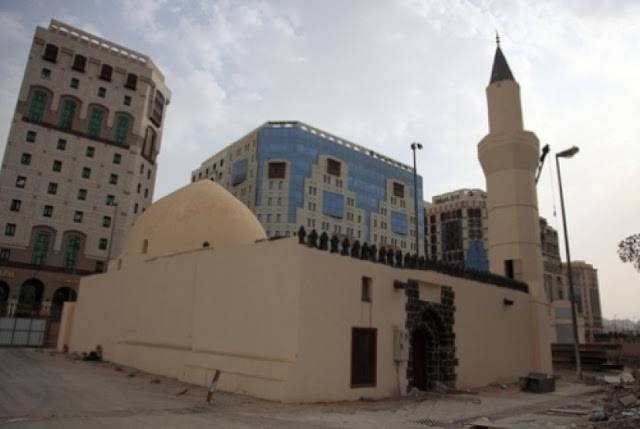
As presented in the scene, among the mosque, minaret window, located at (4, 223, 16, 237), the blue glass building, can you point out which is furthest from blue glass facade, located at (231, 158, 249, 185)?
the mosque

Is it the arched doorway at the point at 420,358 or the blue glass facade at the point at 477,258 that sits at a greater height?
the blue glass facade at the point at 477,258

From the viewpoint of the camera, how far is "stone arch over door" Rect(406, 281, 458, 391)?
45.8 ft

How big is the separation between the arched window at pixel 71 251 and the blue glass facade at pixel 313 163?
2130 cm

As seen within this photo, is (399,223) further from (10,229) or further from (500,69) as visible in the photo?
(10,229)

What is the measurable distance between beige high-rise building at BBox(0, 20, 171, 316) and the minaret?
31856mm

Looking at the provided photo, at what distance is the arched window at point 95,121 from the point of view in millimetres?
42438

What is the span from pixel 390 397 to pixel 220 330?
4975 millimetres

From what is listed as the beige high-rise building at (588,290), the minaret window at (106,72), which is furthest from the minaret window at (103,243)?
the beige high-rise building at (588,290)

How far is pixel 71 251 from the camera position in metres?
39.2

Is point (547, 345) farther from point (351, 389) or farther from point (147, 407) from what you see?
point (147, 407)

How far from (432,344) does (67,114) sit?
39.9m

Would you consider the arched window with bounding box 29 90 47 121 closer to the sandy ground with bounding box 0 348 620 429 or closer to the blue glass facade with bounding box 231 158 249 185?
the blue glass facade with bounding box 231 158 249 185

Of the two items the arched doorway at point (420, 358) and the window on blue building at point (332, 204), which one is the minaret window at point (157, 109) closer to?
the window on blue building at point (332, 204)

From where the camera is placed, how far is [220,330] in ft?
41.3
